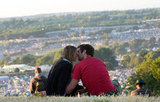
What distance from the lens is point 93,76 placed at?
5145 mm

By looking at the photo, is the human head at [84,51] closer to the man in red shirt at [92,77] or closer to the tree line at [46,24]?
the man in red shirt at [92,77]

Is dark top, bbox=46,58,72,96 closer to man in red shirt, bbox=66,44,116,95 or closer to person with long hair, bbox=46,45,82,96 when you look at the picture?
person with long hair, bbox=46,45,82,96

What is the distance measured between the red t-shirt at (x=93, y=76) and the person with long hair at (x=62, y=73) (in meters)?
0.17

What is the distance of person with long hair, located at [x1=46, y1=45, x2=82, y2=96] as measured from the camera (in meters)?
5.22

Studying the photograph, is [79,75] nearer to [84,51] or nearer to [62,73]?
[62,73]

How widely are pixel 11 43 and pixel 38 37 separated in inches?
677

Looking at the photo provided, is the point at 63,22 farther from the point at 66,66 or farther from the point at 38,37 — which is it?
the point at 66,66

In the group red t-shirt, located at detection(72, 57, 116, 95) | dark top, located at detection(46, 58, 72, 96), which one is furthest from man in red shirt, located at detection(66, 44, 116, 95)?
dark top, located at detection(46, 58, 72, 96)

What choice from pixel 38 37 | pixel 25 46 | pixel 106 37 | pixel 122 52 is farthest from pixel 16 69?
pixel 38 37

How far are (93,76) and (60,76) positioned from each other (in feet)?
1.57

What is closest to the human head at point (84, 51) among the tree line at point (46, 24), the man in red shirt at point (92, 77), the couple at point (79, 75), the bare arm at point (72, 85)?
the couple at point (79, 75)

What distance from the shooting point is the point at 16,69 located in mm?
51094

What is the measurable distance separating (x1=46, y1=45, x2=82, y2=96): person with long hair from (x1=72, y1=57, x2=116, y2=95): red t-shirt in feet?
0.55

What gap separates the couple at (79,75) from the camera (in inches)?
202
